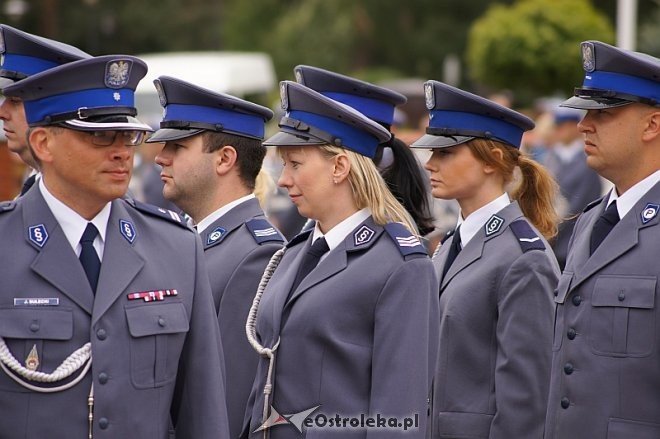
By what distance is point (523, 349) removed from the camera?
4.86 meters

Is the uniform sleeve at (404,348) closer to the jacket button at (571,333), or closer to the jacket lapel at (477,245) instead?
the jacket button at (571,333)

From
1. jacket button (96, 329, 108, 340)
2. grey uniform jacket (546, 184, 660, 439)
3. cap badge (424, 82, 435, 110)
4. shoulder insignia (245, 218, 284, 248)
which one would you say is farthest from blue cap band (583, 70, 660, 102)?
jacket button (96, 329, 108, 340)

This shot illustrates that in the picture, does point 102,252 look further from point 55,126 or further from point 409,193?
point 409,193

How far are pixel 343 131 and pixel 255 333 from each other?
2.59 feet

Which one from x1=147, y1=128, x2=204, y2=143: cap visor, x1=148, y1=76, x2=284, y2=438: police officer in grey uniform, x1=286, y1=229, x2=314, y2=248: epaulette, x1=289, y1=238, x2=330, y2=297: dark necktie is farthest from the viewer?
x1=147, y1=128, x2=204, y2=143: cap visor

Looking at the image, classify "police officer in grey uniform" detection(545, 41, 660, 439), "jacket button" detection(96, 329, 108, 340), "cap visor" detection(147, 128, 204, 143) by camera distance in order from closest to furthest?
"jacket button" detection(96, 329, 108, 340)
"police officer in grey uniform" detection(545, 41, 660, 439)
"cap visor" detection(147, 128, 204, 143)

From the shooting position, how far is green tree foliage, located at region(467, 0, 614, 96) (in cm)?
2064

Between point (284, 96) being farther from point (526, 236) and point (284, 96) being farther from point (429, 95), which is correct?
point (526, 236)

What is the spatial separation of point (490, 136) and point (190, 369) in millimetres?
1875

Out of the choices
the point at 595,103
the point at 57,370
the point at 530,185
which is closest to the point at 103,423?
the point at 57,370

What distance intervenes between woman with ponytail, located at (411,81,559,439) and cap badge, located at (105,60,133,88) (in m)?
1.65

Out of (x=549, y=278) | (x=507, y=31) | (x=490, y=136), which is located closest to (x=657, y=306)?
(x=549, y=278)

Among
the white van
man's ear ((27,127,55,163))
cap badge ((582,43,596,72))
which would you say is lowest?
man's ear ((27,127,55,163))

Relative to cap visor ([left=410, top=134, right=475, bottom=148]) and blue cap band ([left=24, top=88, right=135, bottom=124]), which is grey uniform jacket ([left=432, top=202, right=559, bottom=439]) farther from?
blue cap band ([left=24, top=88, right=135, bottom=124])
